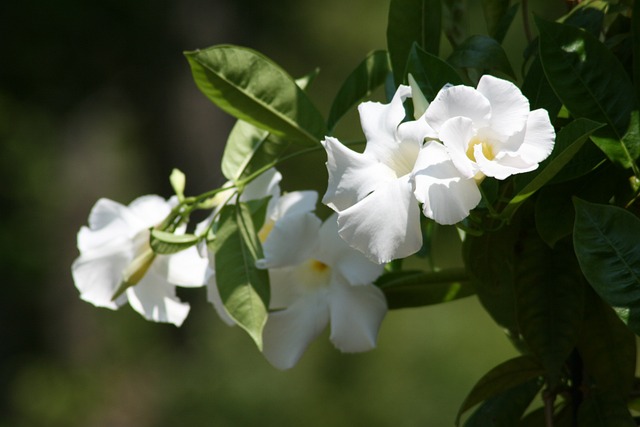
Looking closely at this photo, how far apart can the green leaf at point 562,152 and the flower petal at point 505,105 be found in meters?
0.02

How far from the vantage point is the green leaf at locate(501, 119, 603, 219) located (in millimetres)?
378

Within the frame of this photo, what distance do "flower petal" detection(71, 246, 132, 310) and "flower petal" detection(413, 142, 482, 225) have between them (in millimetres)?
248

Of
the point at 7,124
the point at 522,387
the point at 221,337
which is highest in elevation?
the point at 522,387

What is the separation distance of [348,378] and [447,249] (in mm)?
1246

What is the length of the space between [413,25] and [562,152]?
0.53 feet

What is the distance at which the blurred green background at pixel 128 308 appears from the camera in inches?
152

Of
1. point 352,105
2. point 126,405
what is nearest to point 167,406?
point 126,405

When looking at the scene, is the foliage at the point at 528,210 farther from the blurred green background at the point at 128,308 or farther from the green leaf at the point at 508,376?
the blurred green background at the point at 128,308

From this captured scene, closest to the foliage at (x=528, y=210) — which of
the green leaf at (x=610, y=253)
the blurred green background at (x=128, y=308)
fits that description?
the green leaf at (x=610, y=253)

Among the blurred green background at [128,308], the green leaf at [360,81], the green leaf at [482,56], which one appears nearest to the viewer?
the green leaf at [482,56]

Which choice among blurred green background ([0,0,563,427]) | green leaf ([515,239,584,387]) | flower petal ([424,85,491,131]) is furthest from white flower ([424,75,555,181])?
blurred green background ([0,0,563,427])

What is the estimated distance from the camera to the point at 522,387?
54 cm

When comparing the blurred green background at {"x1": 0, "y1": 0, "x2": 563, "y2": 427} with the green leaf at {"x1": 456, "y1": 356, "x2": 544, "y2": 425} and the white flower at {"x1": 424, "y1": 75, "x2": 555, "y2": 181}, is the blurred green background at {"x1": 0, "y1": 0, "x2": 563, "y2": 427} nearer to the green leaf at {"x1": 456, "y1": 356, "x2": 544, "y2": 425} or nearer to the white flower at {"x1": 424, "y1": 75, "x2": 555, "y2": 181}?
the green leaf at {"x1": 456, "y1": 356, "x2": 544, "y2": 425}

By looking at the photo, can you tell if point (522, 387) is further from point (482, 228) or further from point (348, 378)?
point (348, 378)
